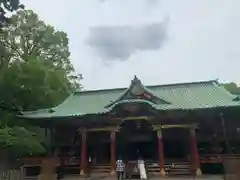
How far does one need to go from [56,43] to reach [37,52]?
232 centimetres

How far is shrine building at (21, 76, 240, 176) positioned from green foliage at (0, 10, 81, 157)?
2.55 meters

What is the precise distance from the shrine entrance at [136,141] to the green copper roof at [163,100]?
229 centimetres

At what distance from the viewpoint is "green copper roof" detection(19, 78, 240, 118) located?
2308cm

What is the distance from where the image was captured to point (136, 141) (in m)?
25.0

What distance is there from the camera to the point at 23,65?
92.9 feet

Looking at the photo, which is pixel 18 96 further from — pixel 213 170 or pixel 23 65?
pixel 213 170

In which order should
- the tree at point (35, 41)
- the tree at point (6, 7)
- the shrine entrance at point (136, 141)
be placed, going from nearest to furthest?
the tree at point (6, 7), the shrine entrance at point (136, 141), the tree at point (35, 41)

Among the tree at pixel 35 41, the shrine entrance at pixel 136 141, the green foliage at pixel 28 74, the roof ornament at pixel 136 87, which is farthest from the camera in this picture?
the tree at pixel 35 41

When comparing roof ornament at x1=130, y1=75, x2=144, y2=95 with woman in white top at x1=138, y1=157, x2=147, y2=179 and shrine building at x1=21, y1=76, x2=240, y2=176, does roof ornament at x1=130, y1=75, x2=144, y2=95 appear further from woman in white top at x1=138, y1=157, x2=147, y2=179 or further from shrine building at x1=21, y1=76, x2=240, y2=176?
woman in white top at x1=138, y1=157, x2=147, y2=179

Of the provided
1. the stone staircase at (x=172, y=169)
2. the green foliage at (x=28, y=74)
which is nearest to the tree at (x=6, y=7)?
the green foliage at (x=28, y=74)

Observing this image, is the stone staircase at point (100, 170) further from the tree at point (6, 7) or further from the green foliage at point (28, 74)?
the tree at point (6, 7)

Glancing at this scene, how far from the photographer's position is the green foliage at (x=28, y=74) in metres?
22.2

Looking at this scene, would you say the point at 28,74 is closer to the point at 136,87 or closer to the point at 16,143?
the point at 16,143

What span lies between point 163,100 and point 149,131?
268 cm
